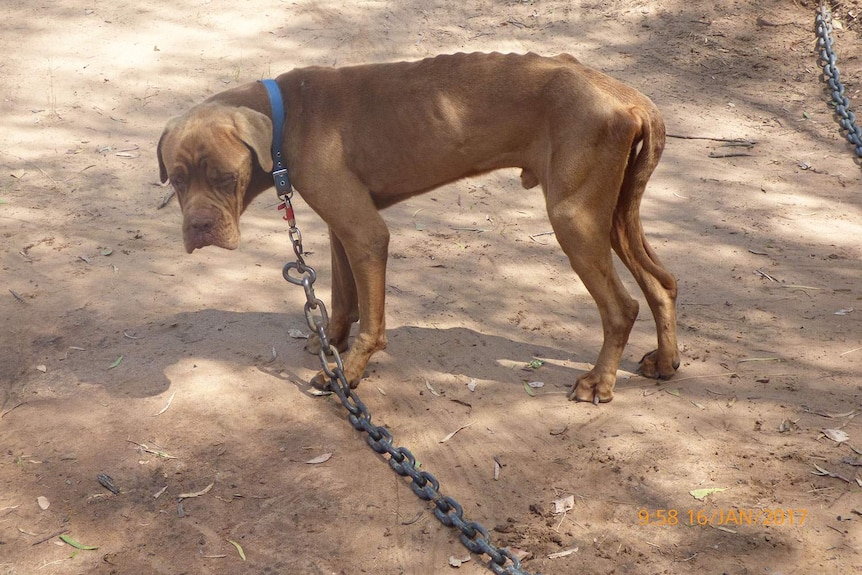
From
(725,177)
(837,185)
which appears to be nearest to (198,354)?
(725,177)

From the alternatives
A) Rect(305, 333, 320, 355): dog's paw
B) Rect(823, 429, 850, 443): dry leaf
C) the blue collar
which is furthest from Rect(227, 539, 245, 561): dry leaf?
Rect(823, 429, 850, 443): dry leaf

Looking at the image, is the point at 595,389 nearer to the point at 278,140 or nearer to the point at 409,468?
the point at 409,468

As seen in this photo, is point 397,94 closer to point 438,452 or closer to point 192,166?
point 192,166

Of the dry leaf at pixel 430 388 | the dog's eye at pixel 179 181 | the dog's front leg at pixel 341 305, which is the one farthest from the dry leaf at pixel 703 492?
the dog's eye at pixel 179 181

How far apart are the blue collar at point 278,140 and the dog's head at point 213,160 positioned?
6 centimetres

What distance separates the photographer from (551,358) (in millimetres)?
5238

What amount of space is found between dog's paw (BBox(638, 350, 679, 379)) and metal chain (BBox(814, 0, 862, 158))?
402 cm

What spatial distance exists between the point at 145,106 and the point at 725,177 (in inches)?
219

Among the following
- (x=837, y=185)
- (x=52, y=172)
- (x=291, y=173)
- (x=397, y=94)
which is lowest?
(x=52, y=172)

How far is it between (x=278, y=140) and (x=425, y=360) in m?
1.59

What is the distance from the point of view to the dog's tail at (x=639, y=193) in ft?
14.2

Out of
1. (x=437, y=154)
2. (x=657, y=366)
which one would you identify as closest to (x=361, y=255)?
(x=437, y=154)

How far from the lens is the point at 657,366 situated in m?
4.92

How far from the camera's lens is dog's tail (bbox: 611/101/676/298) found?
4.32 m
